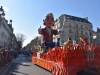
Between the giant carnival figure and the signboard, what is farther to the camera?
the giant carnival figure

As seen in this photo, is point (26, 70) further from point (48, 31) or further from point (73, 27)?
point (73, 27)

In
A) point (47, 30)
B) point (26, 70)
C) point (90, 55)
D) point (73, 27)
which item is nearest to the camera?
point (90, 55)

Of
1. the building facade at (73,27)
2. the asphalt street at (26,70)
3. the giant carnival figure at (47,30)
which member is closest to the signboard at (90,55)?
the asphalt street at (26,70)

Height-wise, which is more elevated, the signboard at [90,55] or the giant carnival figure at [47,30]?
the giant carnival figure at [47,30]

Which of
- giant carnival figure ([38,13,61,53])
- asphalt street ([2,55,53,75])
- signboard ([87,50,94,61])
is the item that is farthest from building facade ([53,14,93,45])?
signboard ([87,50,94,61])

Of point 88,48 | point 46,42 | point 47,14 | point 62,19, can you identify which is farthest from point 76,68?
point 62,19

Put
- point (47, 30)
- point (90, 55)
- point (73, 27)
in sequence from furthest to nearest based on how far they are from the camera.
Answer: point (73, 27), point (47, 30), point (90, 55)

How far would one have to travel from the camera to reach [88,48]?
7.30m

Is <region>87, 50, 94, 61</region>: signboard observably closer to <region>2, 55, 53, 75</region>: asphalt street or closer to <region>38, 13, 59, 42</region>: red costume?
<region>2, 55, 53, 75</region>: asphalt street

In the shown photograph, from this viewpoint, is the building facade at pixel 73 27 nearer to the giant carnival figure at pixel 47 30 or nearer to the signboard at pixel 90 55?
the giant carnival figure at pixel 47 30

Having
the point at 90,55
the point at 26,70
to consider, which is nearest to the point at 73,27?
the point at 26,70

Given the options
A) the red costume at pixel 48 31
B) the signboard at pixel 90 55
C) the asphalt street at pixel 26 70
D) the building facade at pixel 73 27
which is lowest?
the asphalt street at pixel 26 70

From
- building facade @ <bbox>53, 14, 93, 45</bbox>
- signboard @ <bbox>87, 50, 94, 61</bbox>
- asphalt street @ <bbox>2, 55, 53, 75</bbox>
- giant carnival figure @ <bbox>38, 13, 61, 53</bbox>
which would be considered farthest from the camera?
building facade @ <bbox>53, 14, 93, 45</bbox>

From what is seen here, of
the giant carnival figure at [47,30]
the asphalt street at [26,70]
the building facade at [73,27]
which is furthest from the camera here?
the building facade at [73,27]
